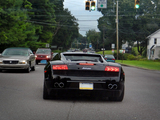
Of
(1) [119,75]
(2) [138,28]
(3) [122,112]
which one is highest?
(2) [138,28]

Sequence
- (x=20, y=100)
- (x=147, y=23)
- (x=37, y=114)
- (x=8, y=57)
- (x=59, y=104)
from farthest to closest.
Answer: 1. (x=147, y=23)
2. (x=8, y=57)
3. (x=20, y=100)
4. (x=59, y=104)
5. (x=37, y=114)

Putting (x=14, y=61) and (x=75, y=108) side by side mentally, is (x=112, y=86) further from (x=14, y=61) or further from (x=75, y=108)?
(x=14, y=61)

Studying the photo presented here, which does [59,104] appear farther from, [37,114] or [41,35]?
[41,35]

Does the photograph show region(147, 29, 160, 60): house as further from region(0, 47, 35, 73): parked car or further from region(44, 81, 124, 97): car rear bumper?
region(44, 81, 124, 97): car rear bumper

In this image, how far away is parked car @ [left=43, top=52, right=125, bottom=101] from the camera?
7.12m

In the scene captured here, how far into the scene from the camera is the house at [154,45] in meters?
65.7

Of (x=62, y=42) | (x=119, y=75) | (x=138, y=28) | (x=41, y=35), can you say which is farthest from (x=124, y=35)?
(x=119, y=75)

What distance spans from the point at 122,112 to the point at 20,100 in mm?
2780

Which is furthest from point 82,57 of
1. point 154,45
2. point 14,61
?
point 154,45

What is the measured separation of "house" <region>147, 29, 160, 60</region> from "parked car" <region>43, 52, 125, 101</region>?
59.6 meters

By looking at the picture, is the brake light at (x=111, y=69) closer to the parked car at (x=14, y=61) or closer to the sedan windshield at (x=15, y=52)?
the parked car at (x=14, y=61)

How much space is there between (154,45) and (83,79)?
203ft

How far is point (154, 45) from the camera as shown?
6650 centimetres

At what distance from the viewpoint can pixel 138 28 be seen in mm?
85625
